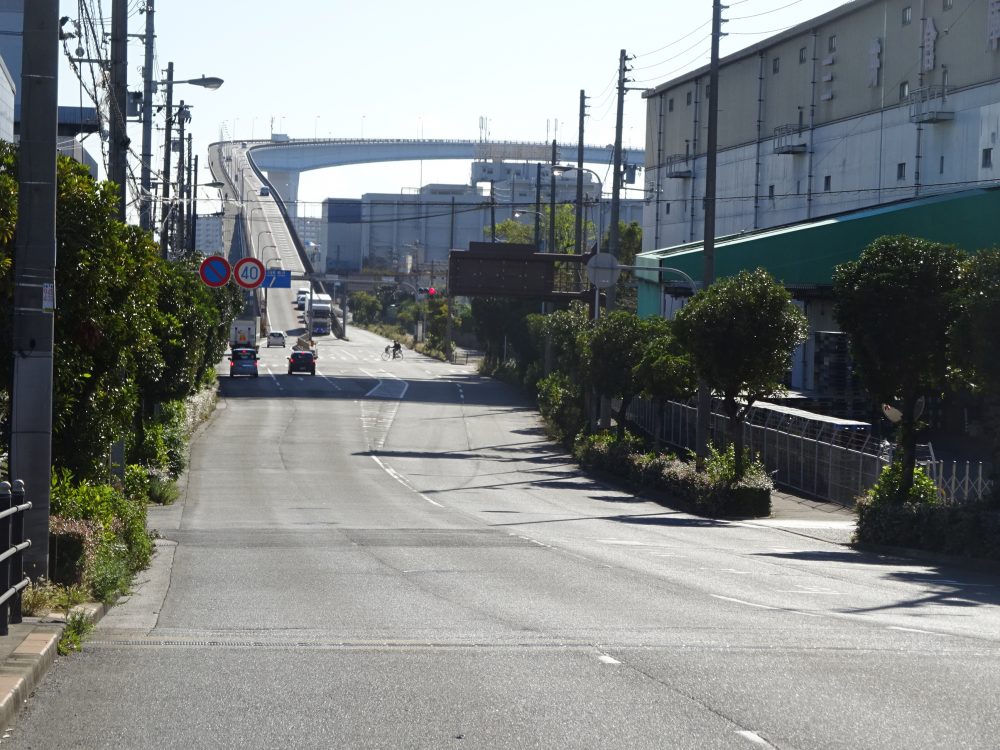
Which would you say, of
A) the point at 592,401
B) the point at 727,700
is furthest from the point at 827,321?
the point at 727,700

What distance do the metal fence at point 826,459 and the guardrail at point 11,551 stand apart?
68.3ft

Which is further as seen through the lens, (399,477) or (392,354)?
(392,354)

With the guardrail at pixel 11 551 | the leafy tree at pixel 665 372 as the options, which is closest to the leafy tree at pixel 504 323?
the leafy tree at pixel 665 372

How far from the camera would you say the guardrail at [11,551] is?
8.39 meters

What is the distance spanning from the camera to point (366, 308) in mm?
177250

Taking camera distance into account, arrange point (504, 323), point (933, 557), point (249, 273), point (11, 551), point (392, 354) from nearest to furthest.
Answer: point (11, 551) → point (933, 557) → point (249, 273) → point (504, 323) → point (392, 354)

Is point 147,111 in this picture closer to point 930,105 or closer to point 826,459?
point 826,459

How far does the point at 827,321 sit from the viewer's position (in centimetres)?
4628

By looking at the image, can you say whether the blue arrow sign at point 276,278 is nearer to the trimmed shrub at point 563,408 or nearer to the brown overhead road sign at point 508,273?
the brown overhead road sign at point 508,273

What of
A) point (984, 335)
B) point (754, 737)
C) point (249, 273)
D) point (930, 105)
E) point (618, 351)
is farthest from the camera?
point (930, 105)

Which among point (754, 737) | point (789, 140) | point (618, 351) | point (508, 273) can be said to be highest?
point (789, 140)

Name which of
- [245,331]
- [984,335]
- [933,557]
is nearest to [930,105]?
[984,335]

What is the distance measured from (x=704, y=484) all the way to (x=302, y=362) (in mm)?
48428

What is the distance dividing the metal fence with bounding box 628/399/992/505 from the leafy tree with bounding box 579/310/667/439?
157cm
